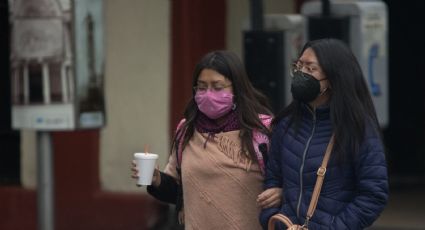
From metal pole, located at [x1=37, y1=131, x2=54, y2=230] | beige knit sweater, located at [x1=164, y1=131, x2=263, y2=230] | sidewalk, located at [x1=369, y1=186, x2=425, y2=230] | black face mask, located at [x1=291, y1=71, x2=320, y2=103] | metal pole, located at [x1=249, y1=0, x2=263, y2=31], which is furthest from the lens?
sidewalk, located at [x1=369, y1=186, x2=425, y2=230]

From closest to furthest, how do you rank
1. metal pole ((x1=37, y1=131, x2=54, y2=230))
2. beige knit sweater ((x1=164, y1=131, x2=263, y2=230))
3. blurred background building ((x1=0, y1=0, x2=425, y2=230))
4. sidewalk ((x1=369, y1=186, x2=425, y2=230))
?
beige knit sweater ((x1=164, y1=131, x2=263, y2=230)) → metal pole ((x1=37, y1=131, x2=54, y2=230)) → blurred background building ((x1=0, y1=0, x2=425, y2=230)) → sidewalk ((x1=369, y1=186, x2=425, y2=230))

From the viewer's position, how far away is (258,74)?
6.75 m

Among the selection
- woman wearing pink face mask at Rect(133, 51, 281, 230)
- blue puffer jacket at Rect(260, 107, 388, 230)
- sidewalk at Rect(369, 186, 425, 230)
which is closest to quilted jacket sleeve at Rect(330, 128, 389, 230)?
blue puffer jacket at Rect(260, 107, 388, 230)

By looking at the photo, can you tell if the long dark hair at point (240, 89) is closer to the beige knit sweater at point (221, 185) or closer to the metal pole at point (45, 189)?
the beige knit sweater at point (221, 185)

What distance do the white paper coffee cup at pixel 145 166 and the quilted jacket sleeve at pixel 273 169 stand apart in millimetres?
465

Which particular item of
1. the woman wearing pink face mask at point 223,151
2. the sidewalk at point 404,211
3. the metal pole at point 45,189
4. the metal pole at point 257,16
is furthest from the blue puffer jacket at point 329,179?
the sidewalk at point 404,211

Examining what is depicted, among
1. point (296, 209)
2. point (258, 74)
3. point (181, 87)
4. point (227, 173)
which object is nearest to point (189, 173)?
point (227, 173)

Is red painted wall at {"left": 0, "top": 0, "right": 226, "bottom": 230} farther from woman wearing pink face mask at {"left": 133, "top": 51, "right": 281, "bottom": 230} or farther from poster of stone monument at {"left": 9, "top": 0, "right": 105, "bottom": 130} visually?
woman wearing pink face mask at {"left": 133, "top": 51, "right": 281, "bottom": 230}

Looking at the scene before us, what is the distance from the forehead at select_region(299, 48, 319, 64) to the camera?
429 cm

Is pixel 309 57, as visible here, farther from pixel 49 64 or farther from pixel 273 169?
pixel 49 64

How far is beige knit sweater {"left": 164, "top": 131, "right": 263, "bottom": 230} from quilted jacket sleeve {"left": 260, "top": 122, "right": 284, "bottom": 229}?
174 millimetres

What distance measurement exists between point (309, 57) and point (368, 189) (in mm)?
565

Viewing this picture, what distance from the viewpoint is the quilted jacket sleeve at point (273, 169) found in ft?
14.3

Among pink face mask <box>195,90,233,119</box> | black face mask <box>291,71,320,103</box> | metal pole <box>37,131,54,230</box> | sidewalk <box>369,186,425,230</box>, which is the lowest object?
sidewalk <box>369,186,425,230</box>
